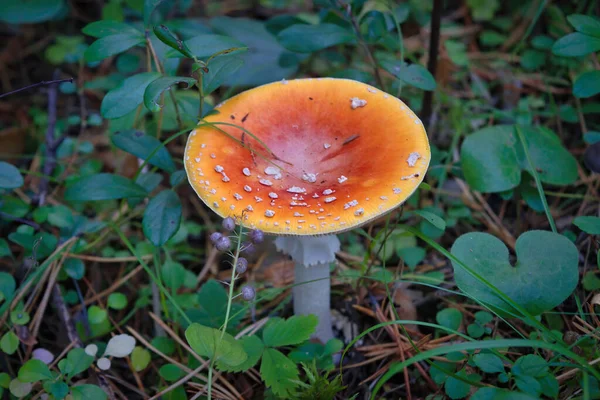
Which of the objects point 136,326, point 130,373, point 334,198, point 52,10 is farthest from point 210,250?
point 52,10

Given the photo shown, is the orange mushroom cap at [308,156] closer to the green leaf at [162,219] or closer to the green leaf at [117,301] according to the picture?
the green leaf at [162,219]

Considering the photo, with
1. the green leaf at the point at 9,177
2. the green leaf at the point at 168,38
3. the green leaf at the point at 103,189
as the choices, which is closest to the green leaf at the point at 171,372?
the green leaf at the point at 103,189

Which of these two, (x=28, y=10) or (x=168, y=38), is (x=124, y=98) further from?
(x=28, y=10)

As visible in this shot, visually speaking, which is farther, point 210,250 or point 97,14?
point 97,14

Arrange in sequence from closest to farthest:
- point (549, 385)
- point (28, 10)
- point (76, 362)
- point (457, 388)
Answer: point (549, 385) → point (457, 388) → point (76, 362) → point (28, 10)

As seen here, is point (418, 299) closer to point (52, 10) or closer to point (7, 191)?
point (7, 191)

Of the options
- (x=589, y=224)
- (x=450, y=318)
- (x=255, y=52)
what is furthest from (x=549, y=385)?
(x=255, y=52)

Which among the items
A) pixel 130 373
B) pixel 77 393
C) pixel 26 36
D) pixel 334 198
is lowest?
pixel 130 373
